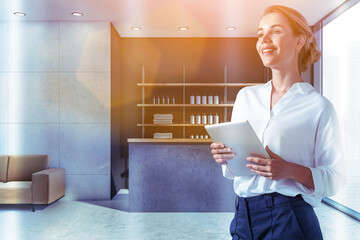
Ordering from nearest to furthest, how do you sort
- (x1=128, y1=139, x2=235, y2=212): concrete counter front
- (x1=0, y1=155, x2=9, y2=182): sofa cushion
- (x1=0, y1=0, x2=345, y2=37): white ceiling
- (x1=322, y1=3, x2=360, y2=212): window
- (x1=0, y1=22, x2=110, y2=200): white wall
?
(x1=322, y1=3, x2=360, y2=212): window < (x1=128, y1=139, x2=235, y2=212): concrete counter front < (x1=0, y1=0, x2=345, y2=37): white ceiling < (x1=0, y1=155, x2=9, y2=182): sofa cushion < (x1=0, y1=22, x2=110, y2=200): white wall

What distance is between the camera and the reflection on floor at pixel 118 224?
3424 millimetres

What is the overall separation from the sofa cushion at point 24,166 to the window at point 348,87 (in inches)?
177

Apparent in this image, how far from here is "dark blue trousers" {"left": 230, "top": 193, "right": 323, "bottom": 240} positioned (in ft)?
2.83

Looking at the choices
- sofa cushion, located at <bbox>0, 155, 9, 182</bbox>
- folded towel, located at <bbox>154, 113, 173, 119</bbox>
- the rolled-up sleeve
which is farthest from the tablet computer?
folded towel, located at <bbox>154, 113, 173, 119</bbox>

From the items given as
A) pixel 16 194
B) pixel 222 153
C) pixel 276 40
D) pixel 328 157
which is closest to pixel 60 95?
pixel 16 194

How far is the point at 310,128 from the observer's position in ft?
2.88

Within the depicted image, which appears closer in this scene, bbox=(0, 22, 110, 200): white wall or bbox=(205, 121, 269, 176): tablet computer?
bbox=(205, 121, 269, 176): tablet computer

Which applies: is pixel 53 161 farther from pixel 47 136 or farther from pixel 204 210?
pixel 204 210

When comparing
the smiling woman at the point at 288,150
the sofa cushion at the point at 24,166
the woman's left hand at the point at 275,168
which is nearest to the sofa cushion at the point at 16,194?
the sofa cushion at the point at 24,166

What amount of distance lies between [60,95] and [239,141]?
194 inches

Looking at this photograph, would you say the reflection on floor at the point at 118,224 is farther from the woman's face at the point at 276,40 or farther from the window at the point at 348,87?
the woman's face at the point at 276,40

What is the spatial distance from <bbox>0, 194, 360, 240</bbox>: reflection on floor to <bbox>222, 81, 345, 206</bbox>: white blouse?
8.86 ft

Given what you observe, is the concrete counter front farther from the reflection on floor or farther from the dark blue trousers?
the dark blue trousers

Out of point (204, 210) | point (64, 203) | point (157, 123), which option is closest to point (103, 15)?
point (157, 123)
